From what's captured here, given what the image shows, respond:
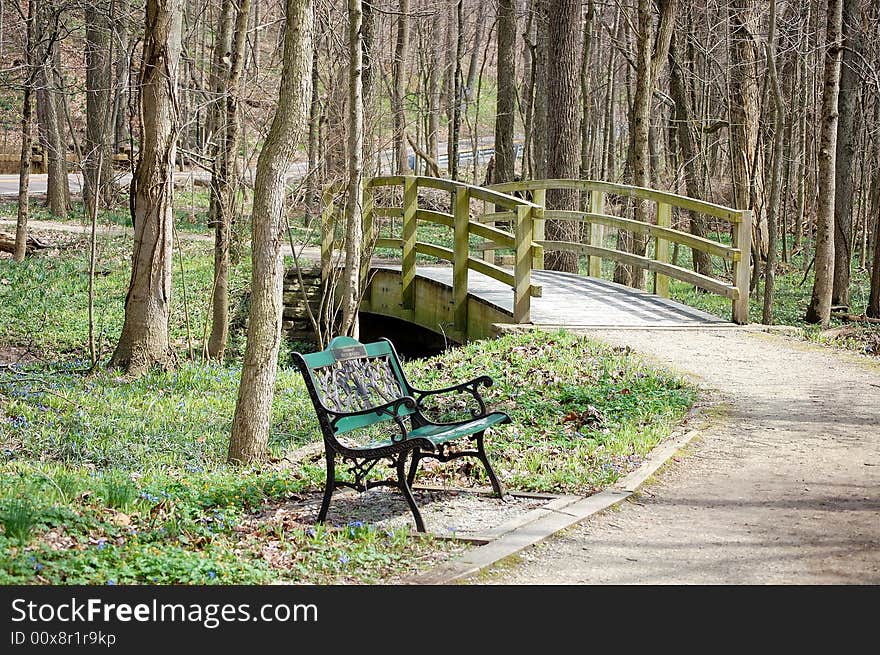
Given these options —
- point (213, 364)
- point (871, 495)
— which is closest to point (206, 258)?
point (213, 364)

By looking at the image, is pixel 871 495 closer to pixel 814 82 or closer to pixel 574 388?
pixel 574 388

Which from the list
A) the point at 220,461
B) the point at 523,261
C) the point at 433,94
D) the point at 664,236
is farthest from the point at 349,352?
the point at 433,94

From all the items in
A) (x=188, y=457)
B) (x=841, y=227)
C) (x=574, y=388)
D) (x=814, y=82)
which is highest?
(x=814, y=82)

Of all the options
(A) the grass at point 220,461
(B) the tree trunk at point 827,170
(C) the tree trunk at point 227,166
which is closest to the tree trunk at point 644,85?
(B) the tree trunk at point 827,170

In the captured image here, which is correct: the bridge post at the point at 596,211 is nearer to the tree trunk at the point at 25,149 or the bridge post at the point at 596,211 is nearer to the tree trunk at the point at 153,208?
the tree trunk at the point at 153,208

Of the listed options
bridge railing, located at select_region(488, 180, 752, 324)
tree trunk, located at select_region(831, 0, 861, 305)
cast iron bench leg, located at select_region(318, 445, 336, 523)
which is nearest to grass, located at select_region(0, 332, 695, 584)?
cast iron bench leg, located at select_region(318, 445, 336, 523)

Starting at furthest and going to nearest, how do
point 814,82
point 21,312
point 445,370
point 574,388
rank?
point 814,82, point 21,312, point 445,370, point 574,388

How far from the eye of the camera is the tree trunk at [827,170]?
13.6m

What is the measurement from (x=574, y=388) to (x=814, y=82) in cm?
2214

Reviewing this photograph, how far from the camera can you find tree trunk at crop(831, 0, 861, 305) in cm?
1648

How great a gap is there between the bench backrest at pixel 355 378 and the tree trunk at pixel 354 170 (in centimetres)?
422

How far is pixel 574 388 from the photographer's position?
8.73 m

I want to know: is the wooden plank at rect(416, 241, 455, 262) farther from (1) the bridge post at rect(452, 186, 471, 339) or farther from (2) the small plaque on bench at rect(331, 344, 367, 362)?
(2) the small plaque on bench at rect(331, 344, 367, 362)
